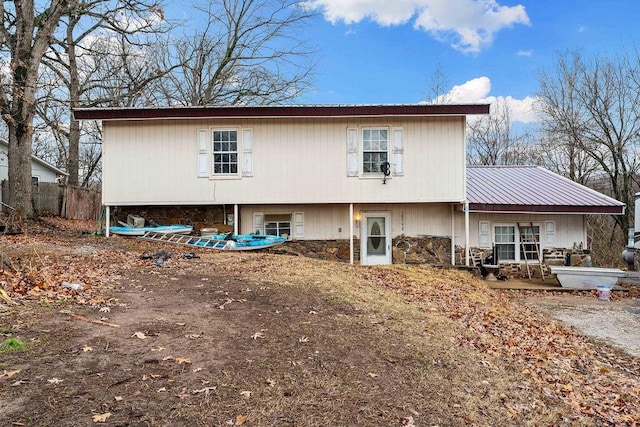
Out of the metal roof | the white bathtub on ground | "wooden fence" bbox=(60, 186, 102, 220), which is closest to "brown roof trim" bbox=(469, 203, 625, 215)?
the metal roof

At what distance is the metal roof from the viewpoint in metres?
12.6

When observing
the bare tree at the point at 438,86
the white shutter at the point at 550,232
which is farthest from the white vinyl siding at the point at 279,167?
the bare tree at the point at 438,86

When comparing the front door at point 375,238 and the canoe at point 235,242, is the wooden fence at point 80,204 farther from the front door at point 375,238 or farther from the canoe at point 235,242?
the front door at point 375,238

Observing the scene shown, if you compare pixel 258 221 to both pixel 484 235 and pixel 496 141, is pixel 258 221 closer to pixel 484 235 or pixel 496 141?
pixel 484 235

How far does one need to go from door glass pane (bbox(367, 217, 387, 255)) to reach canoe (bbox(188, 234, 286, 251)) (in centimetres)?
284

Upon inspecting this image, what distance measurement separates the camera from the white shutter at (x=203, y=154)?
11906 millimetres

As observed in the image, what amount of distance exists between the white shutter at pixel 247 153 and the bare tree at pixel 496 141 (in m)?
19.8

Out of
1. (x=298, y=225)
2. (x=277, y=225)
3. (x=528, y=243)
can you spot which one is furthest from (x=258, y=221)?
(x=528, y=243)

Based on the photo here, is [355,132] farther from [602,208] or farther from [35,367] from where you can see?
[35,367]

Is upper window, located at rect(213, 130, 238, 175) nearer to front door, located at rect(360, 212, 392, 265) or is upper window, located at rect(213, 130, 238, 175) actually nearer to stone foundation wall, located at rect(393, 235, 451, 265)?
front door, located at rect(360, 212, 392, 265)

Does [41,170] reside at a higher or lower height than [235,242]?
higher

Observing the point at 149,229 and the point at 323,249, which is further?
the point at 323,249

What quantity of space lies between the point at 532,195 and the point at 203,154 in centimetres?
1054

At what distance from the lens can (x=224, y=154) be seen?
12.0 metres
